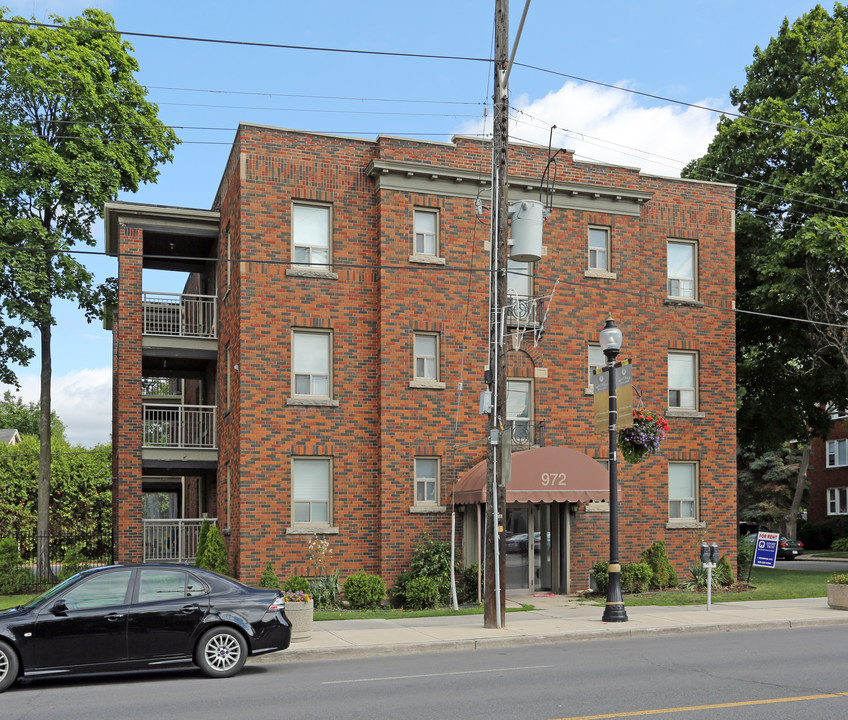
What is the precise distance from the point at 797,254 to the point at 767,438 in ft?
23.5

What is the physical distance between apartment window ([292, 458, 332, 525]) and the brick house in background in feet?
129

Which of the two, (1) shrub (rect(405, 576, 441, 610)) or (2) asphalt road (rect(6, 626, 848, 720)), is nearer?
(2) asphalt road (rect(6, 626, 848, 720))

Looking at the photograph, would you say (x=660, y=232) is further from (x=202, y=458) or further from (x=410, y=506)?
(x=202, y=458)

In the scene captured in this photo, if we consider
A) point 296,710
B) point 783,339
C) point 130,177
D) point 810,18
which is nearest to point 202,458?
point 130,177

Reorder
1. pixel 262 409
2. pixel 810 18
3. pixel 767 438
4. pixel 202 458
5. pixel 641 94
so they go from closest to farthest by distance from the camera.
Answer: pixel 641 94 < pixel 262 409 < pixel 202 458 < pixel 810 18 < pixel 767 438

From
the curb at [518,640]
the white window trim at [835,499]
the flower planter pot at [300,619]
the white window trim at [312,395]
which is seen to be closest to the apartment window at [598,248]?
the white window trim at [312,395]

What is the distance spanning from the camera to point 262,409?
22672mm

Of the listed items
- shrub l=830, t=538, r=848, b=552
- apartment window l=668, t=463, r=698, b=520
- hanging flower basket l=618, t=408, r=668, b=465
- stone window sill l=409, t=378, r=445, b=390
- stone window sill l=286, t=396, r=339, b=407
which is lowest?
shrub l=830, t=538, r=848, b=552

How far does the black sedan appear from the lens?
11.5 metres

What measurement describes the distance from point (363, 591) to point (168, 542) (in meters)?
7.46

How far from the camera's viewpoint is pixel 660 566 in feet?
79.0

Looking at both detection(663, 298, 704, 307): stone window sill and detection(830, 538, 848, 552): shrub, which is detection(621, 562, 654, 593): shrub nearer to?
detection(663, 298, 704, 307): stone window sill

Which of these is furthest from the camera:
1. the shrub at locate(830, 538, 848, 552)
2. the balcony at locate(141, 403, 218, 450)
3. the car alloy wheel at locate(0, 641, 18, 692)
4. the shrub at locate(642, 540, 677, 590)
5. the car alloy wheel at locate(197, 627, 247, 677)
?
the shrub at locate(830, 538, 848, 552)

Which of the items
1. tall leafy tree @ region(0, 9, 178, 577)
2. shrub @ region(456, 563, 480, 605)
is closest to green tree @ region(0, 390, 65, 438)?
tall leafy tree @ region(0, 9, 178, 577)
